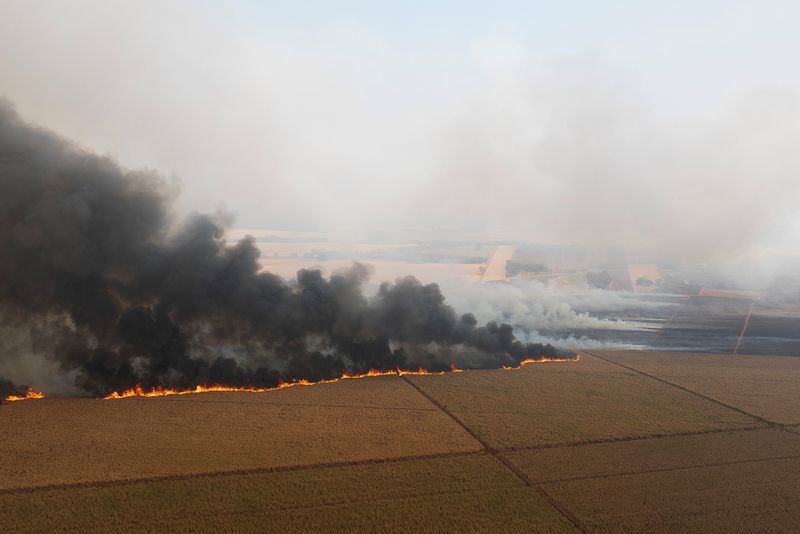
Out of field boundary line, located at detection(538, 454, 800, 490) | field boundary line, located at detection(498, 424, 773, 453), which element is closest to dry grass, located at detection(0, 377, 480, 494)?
field boundary line, located at detection(498, 424, 773, 453)

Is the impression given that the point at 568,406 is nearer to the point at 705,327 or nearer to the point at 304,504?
the point at 304,504

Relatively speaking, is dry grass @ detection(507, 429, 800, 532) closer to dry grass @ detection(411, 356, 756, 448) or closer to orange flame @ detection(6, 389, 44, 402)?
dry grass @ detection(411, 356, 756, 448)

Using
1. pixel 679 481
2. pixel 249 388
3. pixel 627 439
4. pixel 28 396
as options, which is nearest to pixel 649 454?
pixel 627 439

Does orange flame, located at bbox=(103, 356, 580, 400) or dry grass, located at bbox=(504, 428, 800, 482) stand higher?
dry grass, located at bbox=(504, 428, 800, 482)

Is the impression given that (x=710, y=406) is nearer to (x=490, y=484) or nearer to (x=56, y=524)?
(x=490, y=484)

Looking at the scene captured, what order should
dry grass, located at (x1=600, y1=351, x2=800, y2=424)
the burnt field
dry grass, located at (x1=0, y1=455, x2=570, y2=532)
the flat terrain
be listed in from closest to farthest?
1. dry grass, located at (x1=0, y1=455, x2=570, y2=532)
2. the flat terrain
3. dry grass, located at (x1=600, y1=351, x2=800, y2=424)
4. the burnt field

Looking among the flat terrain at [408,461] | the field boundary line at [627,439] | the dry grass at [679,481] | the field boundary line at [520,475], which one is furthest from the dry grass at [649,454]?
the field boundary line at [520,475]
